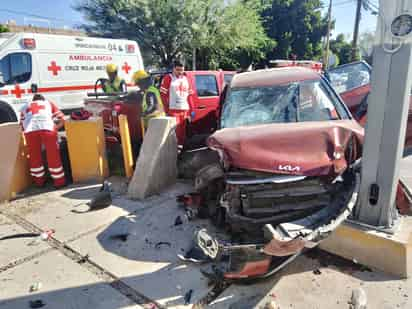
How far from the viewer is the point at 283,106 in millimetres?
3824

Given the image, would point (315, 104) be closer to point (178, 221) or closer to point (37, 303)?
point (178, 221)

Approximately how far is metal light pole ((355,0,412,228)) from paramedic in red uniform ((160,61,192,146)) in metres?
3.92

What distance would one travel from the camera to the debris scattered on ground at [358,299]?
2.51m

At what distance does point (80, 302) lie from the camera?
2648 mm

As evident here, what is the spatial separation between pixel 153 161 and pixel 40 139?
2.11m

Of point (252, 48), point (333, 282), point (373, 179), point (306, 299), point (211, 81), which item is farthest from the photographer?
point (252, 48)

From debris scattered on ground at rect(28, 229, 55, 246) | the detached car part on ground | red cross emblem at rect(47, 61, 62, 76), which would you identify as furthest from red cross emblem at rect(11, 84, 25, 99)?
the detached car part on ground

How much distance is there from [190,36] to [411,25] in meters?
16.2

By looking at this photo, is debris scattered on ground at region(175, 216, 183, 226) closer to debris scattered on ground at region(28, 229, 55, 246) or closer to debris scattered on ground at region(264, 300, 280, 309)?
debris scattered on ground at region(28, 229, 55, 246)

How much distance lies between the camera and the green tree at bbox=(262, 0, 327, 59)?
77.0 feet

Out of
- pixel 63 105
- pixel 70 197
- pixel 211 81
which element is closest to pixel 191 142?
pixel 211 81

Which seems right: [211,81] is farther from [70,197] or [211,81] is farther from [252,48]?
[252,48]

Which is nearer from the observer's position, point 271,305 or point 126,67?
point 271,305

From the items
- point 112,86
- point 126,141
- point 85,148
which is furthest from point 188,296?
point 112,86
